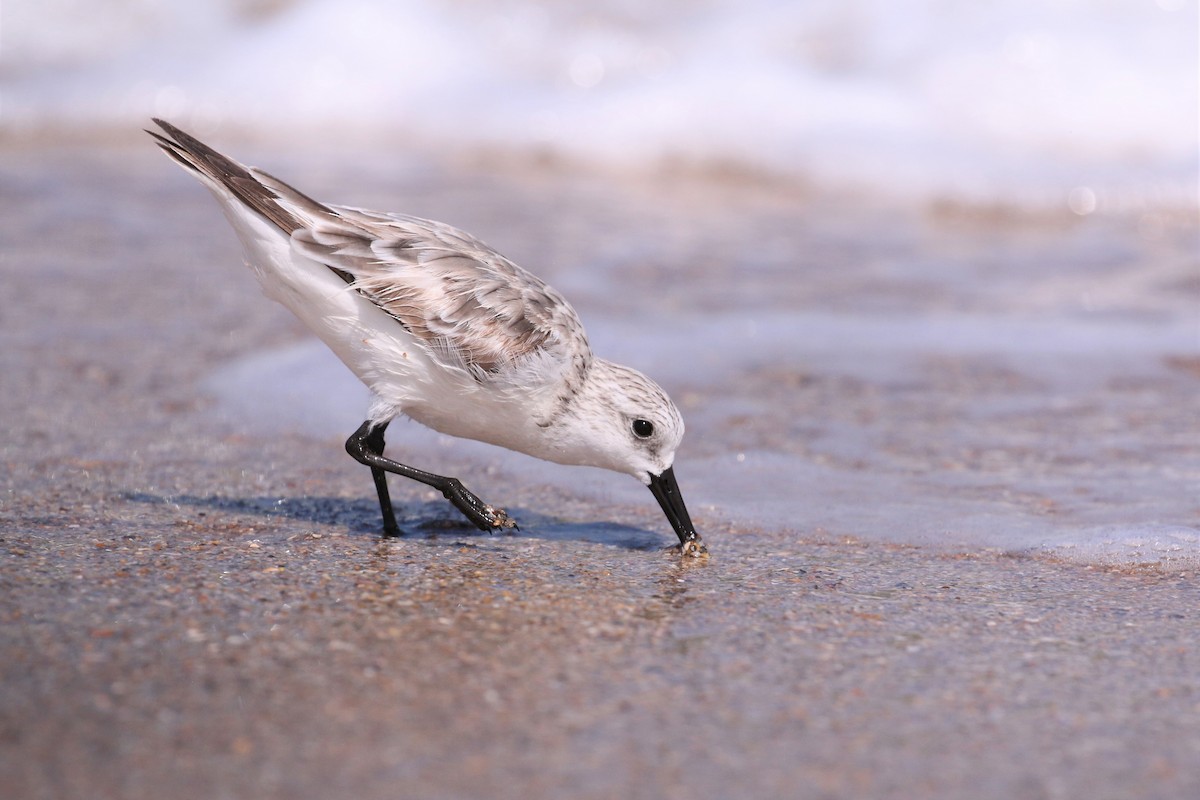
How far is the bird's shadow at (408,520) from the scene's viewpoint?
175 inches

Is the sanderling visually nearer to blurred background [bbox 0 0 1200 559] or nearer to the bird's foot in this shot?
the bird's foot

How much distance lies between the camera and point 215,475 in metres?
4.91

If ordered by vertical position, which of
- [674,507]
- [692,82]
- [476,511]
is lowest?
[476,511]

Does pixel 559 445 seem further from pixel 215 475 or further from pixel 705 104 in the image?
pixel 705 104

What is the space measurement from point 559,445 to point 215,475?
1392 mm

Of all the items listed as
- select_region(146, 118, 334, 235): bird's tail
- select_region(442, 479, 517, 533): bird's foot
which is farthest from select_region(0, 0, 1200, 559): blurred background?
select_region(146, 118, 334, 235): bird's tail

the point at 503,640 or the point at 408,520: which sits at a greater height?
the point at 408,520

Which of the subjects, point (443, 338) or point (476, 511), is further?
point (476, 511)

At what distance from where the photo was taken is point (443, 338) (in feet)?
13.6

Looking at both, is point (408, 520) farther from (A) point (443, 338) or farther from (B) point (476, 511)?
(A) point (443, 338)

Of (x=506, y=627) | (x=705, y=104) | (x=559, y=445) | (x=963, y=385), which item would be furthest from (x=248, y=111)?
(x=506, y=627)

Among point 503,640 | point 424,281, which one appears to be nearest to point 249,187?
point 424,281

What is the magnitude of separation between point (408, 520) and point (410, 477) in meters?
0.33

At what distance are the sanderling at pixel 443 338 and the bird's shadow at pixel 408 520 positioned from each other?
155mm
